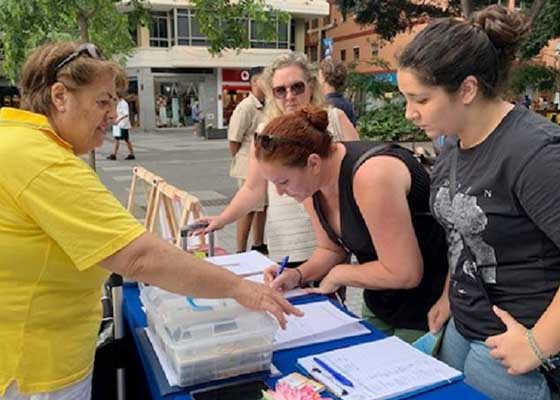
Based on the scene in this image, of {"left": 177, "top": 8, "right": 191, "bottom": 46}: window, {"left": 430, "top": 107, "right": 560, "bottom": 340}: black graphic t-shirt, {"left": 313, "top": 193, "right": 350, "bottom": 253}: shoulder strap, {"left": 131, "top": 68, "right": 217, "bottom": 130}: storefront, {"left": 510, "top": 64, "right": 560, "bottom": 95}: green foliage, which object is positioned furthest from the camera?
{"left": 131, "top": 68, "right": 217, "bottom": 130}: storefront

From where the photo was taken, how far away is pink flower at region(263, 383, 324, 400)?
119 centimetres

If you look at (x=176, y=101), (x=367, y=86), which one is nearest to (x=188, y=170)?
(x=367, y=86)

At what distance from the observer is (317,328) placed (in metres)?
1.60

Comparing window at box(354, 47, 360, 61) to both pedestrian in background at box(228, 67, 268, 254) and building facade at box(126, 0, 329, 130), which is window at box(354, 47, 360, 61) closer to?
building facade at box(126, 0, 329, 130)

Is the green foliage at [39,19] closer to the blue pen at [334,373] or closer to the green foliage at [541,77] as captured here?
the blue pen at [334,373]

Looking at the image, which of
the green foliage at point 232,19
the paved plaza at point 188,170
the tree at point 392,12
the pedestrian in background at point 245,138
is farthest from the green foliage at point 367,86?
the pedestrian in background at point 245,138

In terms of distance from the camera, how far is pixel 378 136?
1204 cm

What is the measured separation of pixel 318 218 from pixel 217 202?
225 inches

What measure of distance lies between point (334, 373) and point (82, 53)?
1027 mm

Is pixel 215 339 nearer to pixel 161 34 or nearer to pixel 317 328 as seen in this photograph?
pixel 317 328

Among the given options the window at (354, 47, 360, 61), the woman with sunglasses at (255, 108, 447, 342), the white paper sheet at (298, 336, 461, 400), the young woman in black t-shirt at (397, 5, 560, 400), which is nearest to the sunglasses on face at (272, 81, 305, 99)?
the woman with sunglasses at (255, 108, 447, 342)

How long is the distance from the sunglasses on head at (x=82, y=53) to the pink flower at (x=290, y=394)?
36.8 inches

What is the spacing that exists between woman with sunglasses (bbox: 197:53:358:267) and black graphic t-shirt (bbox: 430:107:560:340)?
1.21 metres

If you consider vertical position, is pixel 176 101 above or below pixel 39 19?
below
